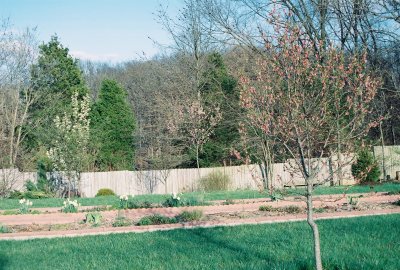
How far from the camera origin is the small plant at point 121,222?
385 inches

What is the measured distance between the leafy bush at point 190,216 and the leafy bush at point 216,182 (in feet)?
45.0

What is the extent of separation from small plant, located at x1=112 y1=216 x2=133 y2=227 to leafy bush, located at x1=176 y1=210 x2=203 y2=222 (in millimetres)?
1055

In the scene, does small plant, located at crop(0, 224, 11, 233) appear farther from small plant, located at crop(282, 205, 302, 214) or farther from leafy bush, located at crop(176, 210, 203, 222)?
small plant, located at crop(282, 205, 302, 214)

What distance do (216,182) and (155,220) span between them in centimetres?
1435

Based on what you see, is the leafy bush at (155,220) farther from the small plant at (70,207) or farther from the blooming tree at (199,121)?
the blooming tree at (199,121)

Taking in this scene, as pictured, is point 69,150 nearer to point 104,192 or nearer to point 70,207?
point 104,192

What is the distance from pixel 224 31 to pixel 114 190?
35.8 feet

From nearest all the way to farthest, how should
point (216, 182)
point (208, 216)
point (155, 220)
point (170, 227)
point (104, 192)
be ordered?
point (170, 227), point (155, 220), point (208, 216), point (216, 182), point (104, 192)

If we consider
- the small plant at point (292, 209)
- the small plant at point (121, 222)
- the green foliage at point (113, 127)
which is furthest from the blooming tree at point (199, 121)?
the small plant at point (121, 222)

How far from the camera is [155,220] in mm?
9977

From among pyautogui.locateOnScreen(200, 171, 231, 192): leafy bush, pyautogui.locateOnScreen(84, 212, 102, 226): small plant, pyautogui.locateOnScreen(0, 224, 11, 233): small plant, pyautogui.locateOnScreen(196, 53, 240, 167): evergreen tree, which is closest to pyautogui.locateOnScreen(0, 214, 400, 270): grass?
pyautogui.locateOnScreen(84, 212, 102, 226): small plant

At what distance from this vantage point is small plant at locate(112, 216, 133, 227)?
978 centimetres

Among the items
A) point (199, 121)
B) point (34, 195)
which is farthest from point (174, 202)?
point (199, 121)

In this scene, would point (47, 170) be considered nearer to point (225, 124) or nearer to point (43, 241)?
point (225, 124)
